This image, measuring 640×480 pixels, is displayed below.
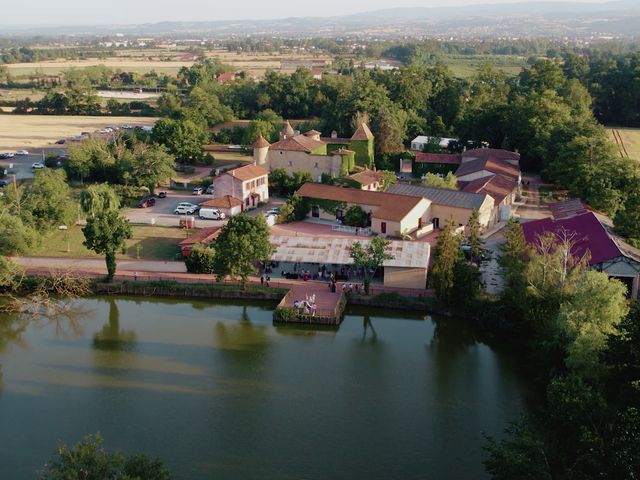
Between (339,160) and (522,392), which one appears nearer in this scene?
(522,392)

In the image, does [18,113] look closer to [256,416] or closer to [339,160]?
[339,160]

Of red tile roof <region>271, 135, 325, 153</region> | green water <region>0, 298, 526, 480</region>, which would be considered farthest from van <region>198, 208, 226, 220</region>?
green water <region>0, 298, 526, 480</region>

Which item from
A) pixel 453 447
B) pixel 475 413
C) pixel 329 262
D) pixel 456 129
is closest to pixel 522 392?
pixel 475 413

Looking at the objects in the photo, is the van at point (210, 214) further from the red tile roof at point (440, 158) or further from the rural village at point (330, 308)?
the red tile roof at point (440, 158)

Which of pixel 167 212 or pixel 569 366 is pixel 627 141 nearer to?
pixel 167 212

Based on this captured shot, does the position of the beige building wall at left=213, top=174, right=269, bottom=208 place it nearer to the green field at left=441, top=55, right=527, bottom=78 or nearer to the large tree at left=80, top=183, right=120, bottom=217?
the large tree at left=80, top=183, right=120, bottom=217

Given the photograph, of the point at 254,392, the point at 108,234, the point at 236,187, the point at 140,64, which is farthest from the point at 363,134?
the point at 140,64
